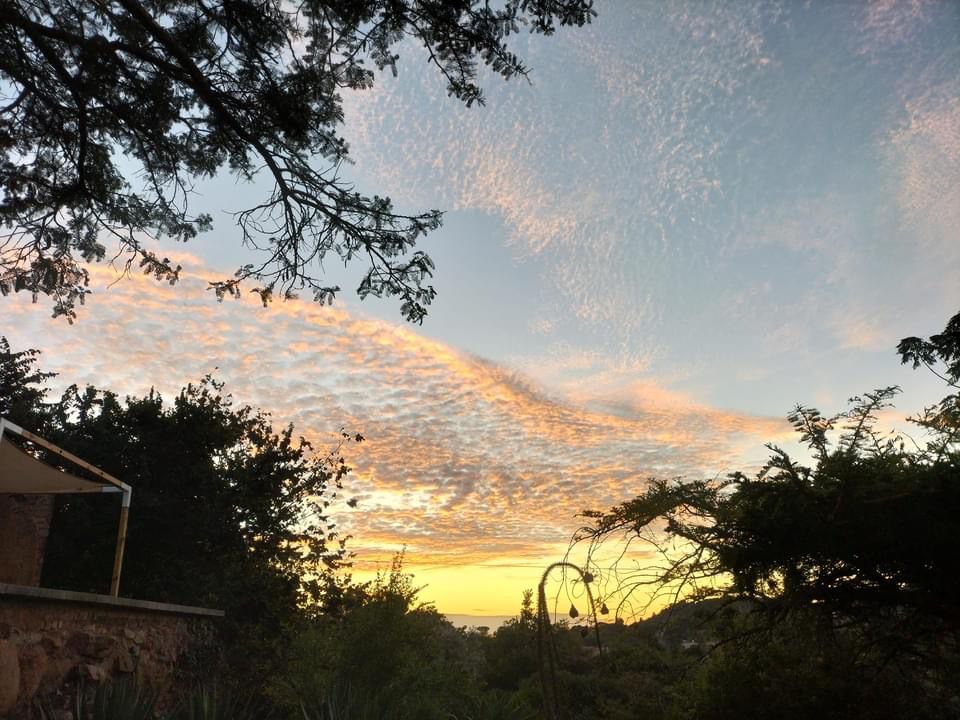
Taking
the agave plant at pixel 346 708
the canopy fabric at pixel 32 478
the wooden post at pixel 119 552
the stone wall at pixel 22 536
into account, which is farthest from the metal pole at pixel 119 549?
the agave plant at pixel 346 708

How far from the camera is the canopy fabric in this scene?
10945 mm

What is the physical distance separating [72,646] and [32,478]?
218 inches

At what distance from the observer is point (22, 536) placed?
13.1 m

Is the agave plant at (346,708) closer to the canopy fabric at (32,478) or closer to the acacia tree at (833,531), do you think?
the acacia tree at (833,531)

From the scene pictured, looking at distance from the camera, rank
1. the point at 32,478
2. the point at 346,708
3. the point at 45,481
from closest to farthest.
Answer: the point at 346,708, the point at 32,478, the point at 45,481

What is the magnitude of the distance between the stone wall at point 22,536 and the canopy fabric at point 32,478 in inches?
28.5

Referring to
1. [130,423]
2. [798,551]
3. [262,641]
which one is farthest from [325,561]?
[798,551]

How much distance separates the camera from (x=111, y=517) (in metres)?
16.1

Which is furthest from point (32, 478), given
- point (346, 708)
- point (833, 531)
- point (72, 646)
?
point (833, 531)

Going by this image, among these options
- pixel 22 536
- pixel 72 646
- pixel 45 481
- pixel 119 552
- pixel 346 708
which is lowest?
pixel 346 708

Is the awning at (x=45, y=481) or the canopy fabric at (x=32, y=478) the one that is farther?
the canopy fabric at (x=32, y=478)

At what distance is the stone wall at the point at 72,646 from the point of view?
6.62 meters

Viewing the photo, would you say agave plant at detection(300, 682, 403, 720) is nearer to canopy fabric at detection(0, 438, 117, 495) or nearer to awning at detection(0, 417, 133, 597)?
awning at detection(0, 417, 133, 597)

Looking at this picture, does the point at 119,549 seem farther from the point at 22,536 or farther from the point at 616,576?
the point at 616,576
